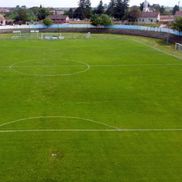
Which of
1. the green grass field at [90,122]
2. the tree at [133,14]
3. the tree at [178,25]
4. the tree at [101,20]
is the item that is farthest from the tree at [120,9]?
the green grass field at [90,122]

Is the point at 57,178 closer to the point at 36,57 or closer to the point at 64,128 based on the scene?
the point at 64,128

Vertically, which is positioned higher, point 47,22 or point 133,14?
point 133,14

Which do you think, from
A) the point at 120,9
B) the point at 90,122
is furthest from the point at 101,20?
the point at 90,122

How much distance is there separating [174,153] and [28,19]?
124317 millimetres

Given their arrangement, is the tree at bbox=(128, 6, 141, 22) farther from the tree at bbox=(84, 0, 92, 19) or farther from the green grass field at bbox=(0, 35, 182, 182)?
the green grass field at bbox=(0, 35, 182, 182)

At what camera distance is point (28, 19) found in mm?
136750

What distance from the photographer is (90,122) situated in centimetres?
2420

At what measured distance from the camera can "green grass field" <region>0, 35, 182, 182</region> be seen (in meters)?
17.8

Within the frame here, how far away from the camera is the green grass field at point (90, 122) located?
17.8 m

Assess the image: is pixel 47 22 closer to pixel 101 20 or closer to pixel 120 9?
pixel 101 20

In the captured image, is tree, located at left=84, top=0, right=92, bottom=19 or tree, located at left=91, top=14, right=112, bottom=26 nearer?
tree, located at left=91, top=14, right=112, bottom=26

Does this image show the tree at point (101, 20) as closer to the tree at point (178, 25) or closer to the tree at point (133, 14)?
the tree at point (178, 25)

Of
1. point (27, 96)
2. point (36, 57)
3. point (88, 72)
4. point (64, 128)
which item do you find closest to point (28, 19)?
point (36, 57)

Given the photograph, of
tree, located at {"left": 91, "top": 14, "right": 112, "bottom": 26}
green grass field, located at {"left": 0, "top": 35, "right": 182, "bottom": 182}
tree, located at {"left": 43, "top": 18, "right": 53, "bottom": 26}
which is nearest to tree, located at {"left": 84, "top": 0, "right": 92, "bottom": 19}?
tree, located at {"left": 43, "top": 18, "right": 53, "bottom": 26}
